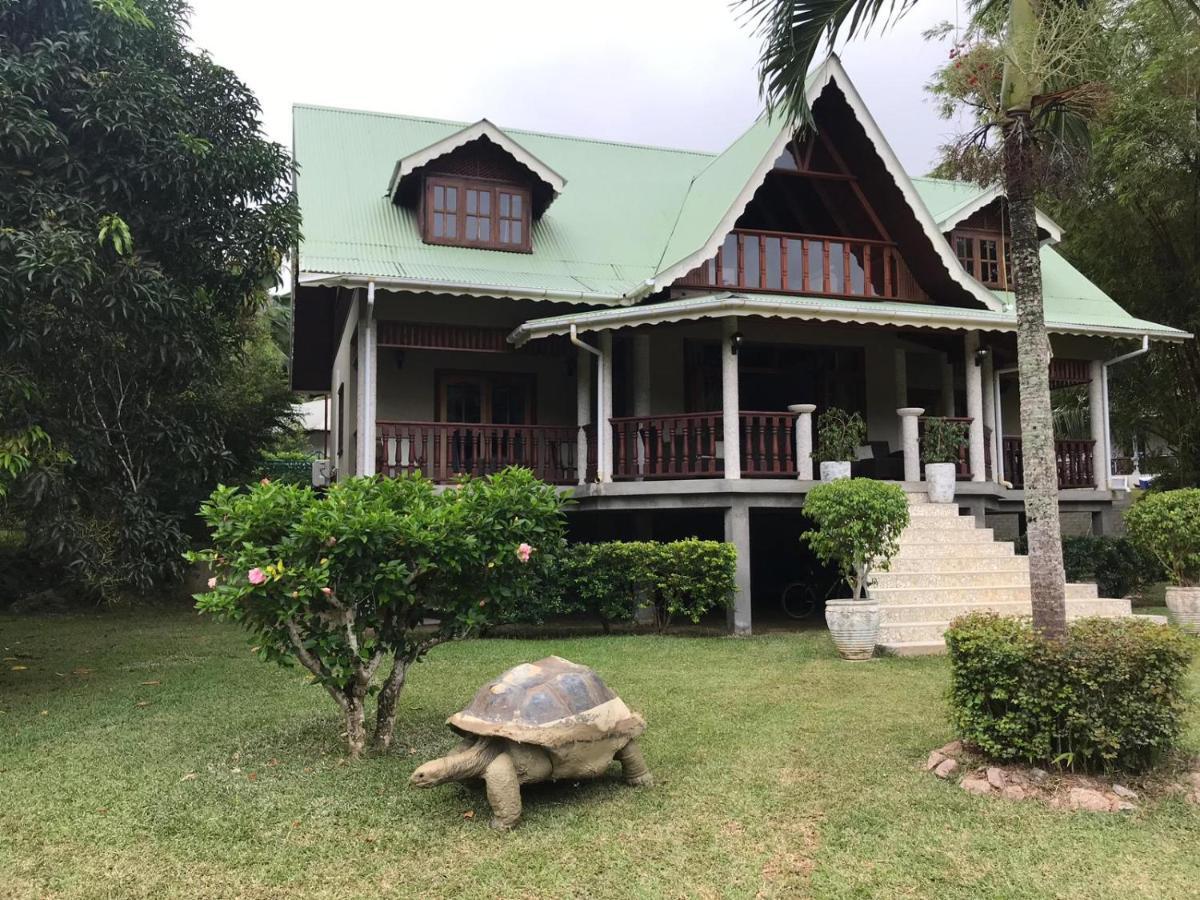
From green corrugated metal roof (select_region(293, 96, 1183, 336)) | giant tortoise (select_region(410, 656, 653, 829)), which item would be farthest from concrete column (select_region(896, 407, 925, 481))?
giant tortoise (select_region(410, 656, 653, 829))

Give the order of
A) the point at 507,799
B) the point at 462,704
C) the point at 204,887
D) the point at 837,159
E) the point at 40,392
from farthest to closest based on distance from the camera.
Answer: the point at 837,159, the point at 40,392, the point at 462,704, the point at 507,799, the point at 204,887

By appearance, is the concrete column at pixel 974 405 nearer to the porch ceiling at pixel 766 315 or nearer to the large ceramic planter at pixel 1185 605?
the porch ceiling at pixel 766 315

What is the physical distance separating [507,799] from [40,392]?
574 cm

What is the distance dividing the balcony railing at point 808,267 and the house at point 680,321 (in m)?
0.03

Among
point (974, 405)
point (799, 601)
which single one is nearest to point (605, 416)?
point (799, 601)

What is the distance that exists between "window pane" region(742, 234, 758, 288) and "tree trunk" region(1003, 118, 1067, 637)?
25.1ft

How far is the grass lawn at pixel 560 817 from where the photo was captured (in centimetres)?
391

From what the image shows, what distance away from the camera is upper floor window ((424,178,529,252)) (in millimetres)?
13438

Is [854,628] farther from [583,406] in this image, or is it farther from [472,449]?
[472,449]

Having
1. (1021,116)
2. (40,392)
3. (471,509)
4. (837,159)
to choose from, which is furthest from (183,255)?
(837,159)

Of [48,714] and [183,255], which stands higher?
[183,255]

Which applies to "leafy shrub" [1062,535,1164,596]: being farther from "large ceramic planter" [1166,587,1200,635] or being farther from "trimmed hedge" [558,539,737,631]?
"trimmed hedge" [558,539,737,631]

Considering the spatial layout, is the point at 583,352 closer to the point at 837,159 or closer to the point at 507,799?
the point at 837,159

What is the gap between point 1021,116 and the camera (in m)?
5.79
